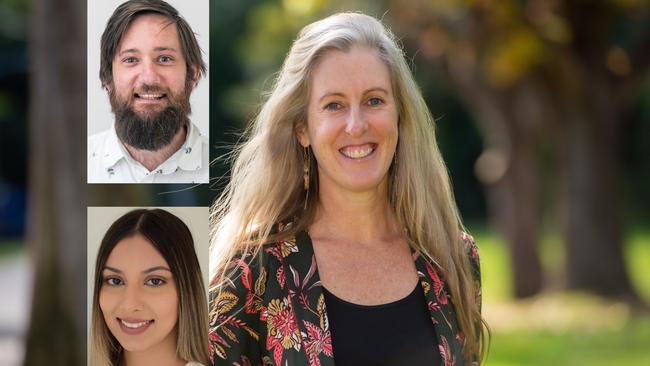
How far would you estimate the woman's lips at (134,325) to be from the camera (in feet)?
8.73

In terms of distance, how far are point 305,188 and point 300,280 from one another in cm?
32

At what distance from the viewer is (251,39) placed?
17.6 metres

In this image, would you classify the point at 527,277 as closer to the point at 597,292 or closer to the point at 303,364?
the point at 597,292

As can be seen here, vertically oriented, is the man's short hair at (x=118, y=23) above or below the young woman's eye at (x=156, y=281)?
above

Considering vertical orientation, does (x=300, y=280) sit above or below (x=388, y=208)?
below

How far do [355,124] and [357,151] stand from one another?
0.08 metres

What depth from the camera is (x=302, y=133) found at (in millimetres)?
3168

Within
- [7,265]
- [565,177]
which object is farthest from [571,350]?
[7,265]

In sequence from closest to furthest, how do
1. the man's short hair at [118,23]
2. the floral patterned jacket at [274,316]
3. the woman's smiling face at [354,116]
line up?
the man's short hair at [118,23] < the floral patterned jacket at [274,316] < the woman's smiling face at [354,116]

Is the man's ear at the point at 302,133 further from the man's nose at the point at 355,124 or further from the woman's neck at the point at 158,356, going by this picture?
the woman's neck at the point at 158,356

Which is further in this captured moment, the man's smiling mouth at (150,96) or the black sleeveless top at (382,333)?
the black sleeveless top at (382,333)

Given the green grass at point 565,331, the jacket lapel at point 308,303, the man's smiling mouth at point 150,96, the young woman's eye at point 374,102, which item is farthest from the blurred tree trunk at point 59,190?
the man's smiling mouth at point 150,96

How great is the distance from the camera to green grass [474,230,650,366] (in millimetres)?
10711

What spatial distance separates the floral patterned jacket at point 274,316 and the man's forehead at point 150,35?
2.11 feet
